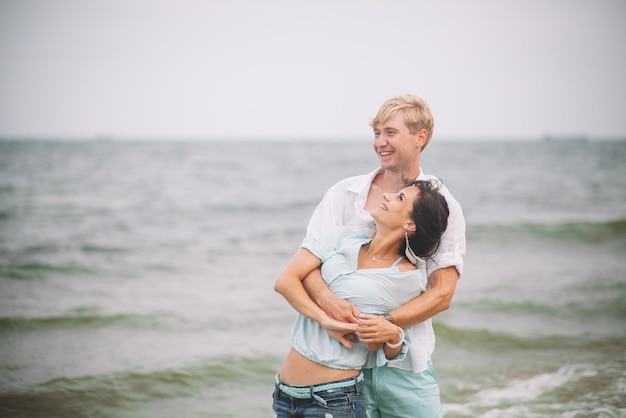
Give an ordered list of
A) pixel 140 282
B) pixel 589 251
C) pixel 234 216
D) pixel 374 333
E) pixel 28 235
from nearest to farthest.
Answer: pixel 374 333 < pixel 140 282 < pixel 589 251 < pixel 28 235 < pixel 234 216

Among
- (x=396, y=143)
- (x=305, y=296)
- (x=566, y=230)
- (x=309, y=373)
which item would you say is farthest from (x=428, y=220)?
(x=566, y=230)

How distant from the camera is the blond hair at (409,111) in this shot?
3275 mm

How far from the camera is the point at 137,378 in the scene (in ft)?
21.5

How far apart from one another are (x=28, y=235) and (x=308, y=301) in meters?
15.3

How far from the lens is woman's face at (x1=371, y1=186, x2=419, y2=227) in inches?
118

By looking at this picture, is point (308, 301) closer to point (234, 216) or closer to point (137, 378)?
point (137, 378)

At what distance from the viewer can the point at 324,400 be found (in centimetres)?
286

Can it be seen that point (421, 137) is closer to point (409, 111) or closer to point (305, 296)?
point (409, 111)

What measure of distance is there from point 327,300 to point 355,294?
14 cm

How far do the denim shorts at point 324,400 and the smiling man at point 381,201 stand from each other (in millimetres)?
368

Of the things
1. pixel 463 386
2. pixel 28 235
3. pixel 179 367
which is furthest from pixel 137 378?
pixel 28 235

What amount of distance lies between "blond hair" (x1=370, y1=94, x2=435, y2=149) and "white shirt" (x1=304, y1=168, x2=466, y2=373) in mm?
294

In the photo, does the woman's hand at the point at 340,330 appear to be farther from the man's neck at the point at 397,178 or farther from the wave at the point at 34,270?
the wave at the point at 34,270

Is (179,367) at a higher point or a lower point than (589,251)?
lower
